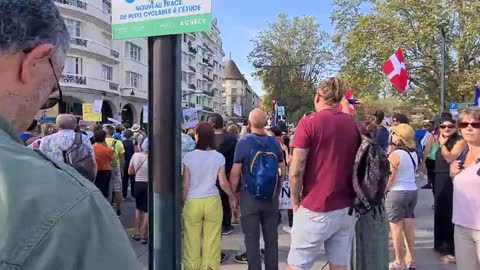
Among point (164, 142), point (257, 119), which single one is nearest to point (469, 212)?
point (257, 119)

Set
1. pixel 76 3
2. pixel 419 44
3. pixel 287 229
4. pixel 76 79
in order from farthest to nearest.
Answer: pixel 76 3 → pixel 76 79 → pixel 419 44 → pixel 287 229

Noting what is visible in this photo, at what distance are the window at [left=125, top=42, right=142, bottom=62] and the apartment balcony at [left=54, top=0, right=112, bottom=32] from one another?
5.07 meters

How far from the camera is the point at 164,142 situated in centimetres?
329

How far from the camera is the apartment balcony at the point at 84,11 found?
35.2 metres

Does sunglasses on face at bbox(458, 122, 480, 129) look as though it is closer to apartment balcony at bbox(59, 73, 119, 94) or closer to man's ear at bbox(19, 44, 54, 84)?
man's ear at bbox(19, 44, 54, 84)

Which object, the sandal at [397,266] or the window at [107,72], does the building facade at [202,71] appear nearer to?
the window at [107,72]

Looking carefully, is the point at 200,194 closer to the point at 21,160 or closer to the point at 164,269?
the point at 164,269

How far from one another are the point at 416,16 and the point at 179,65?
28161 millimetres

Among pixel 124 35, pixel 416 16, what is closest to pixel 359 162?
pixel 124 35

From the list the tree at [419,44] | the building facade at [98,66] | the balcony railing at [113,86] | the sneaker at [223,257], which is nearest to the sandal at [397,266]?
the sneaker at [223,257]

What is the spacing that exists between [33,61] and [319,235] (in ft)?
10.0

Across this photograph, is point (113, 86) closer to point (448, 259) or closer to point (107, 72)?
point (107, 72)

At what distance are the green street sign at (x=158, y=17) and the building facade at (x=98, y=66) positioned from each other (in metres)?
29.1

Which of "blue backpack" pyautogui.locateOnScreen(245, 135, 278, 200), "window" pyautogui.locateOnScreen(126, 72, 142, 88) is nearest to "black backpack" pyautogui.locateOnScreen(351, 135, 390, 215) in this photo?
"blue backpack" pyautogui.locateOnScreen(245, 135, 278, 200)
